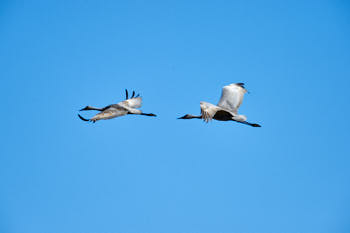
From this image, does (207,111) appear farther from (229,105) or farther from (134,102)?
(134,102)

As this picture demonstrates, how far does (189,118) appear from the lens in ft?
91.0

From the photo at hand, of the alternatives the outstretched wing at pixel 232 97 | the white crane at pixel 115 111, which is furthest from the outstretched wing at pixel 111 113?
the outstretched wing at pixel 232 97

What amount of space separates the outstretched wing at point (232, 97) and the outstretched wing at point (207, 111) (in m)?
2.10

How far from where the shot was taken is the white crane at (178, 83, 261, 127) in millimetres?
26297

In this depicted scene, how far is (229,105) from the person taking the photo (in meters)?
27.6

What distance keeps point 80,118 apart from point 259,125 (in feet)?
28.6

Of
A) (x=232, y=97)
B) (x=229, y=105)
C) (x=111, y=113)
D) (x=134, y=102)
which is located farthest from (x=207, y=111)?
(x=134, y=102)

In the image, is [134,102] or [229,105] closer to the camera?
[229,105]

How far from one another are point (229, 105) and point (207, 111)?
11.1 ft

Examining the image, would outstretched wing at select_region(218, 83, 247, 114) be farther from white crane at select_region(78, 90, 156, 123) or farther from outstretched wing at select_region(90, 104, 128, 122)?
outstretched wing at select_region(90, 104, 128, 122)

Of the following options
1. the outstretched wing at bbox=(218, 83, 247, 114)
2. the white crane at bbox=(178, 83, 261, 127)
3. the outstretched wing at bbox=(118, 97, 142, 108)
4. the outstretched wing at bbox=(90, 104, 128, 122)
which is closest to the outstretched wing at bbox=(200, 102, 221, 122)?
the white crane at bbox=(178, 83, 261, 127)

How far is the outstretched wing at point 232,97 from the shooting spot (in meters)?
27.6

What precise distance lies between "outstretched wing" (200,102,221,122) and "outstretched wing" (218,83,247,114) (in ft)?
6.88

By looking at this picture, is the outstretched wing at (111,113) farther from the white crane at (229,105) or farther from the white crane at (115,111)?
the white crane at (229,105)
